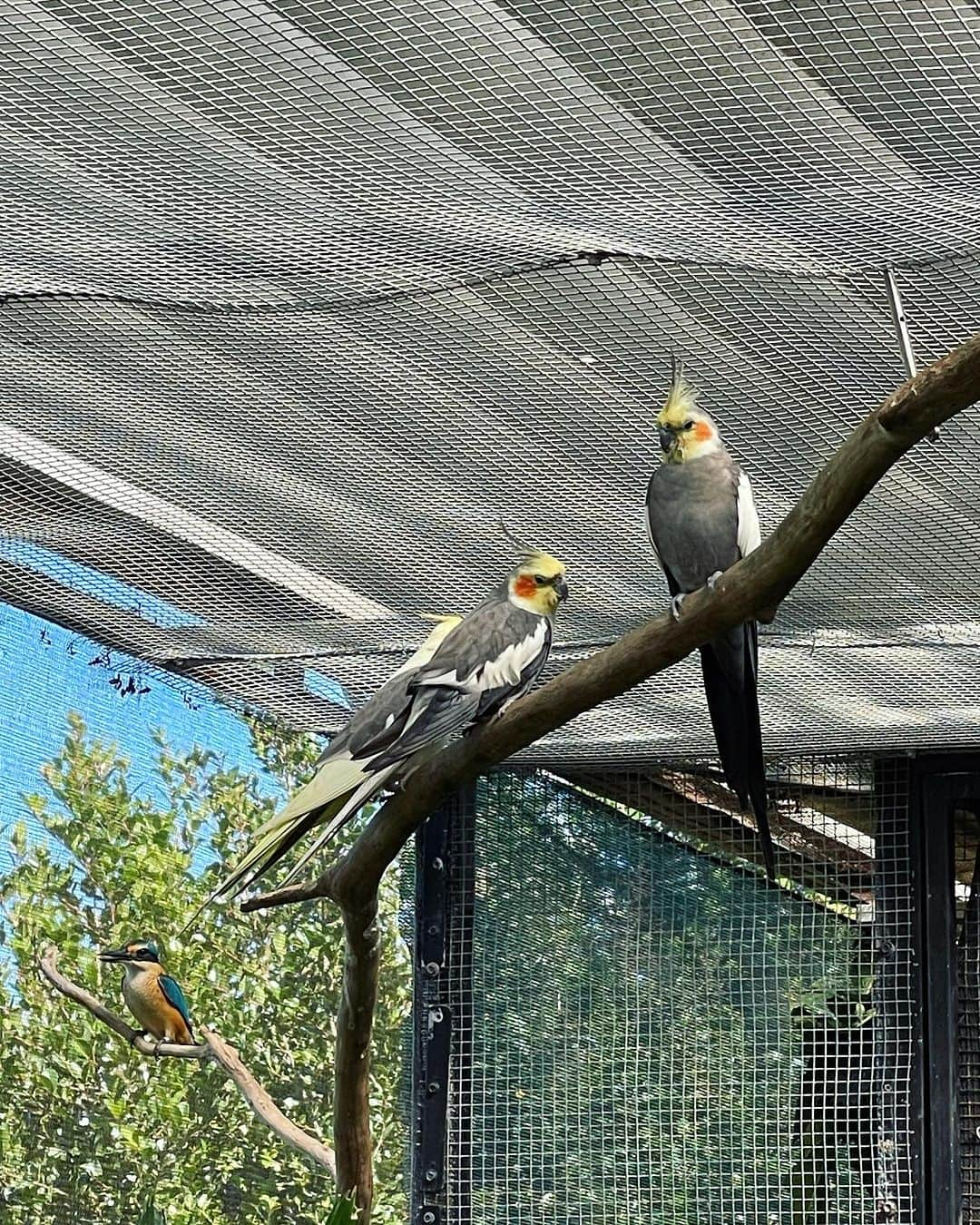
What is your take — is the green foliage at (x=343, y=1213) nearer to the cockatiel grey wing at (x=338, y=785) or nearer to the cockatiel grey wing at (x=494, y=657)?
the cockatiel grey wing at (x=338, y=785)

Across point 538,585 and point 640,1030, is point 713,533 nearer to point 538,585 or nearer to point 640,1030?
point 538,585

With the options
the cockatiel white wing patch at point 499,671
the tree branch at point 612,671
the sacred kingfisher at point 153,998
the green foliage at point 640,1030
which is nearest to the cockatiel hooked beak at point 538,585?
the cockatiel white wing patch at point 499,671

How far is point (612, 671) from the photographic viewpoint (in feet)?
5.42

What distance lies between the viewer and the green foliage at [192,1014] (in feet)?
10.4

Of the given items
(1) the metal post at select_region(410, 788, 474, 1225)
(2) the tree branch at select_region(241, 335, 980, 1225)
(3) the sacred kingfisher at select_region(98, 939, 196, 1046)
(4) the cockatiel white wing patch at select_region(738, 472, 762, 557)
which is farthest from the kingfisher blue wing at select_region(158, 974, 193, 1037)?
(4) the cockatiel white wing patch at select_region(738, 472, 762, 557)

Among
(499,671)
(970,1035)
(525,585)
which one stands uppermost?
(525,585)

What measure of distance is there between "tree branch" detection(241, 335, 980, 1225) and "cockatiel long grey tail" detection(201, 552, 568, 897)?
4 centimetres

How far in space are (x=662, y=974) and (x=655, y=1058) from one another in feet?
0.51

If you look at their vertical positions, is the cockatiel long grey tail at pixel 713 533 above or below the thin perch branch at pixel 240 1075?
above

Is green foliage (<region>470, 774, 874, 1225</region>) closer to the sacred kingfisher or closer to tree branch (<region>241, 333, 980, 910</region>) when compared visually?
the sacred kingfisher

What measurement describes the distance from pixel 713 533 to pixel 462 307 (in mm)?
431

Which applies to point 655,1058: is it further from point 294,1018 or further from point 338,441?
point 338,441

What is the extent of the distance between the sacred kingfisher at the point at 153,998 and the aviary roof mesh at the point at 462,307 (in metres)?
0.57

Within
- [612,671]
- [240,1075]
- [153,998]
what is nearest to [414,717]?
[612,671]
